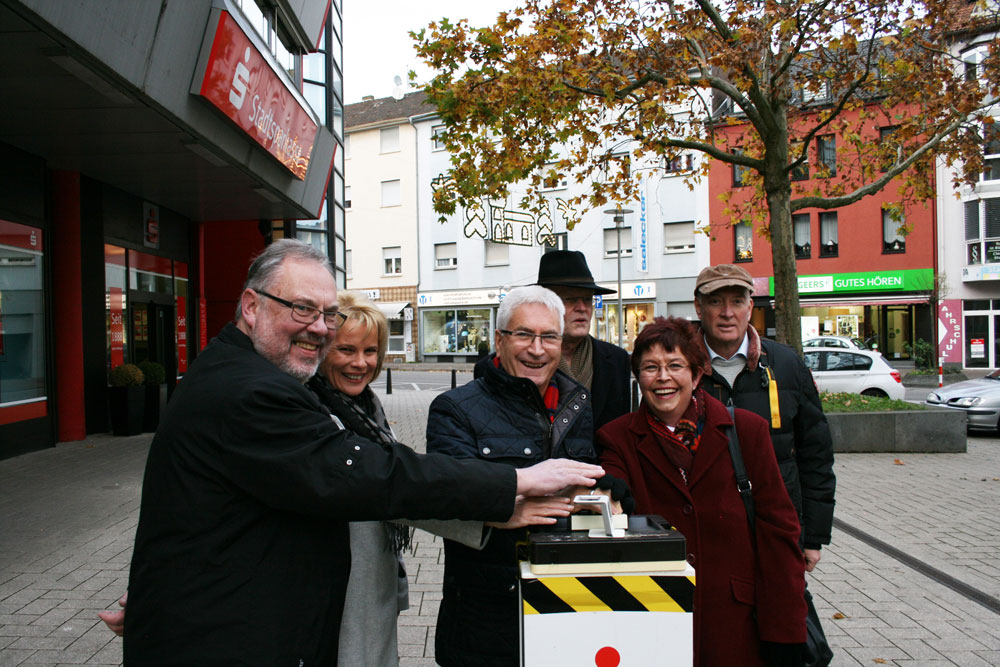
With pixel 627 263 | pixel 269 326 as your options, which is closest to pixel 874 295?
pixel 627 263

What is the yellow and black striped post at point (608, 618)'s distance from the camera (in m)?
1.55

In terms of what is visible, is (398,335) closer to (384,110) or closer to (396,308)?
(396,308)

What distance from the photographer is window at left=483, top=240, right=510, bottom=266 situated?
34750 millimetres

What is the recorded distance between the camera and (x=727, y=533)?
2.35 meters

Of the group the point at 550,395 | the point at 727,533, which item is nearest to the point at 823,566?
the point at 727,533

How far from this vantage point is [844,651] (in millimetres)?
3615

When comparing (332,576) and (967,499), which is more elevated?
(332,576)

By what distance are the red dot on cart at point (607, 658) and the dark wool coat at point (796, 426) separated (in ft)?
5.09

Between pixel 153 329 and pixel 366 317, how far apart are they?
37.8 feet

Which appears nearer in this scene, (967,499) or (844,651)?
(844,651)

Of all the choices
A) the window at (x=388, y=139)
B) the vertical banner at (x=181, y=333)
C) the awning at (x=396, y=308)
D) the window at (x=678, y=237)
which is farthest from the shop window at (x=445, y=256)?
the vertical banner at (x=181, y=333)

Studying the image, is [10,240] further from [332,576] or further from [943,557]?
[943,557]

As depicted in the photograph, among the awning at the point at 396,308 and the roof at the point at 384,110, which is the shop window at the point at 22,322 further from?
the roof at the point at 384,110

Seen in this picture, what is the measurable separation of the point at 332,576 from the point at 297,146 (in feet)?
35.1
